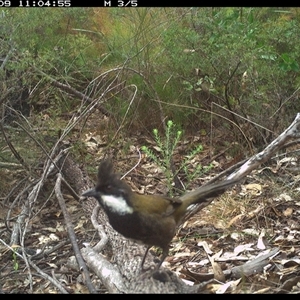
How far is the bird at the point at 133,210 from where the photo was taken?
306 cm

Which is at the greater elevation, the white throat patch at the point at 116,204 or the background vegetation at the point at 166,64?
the background vegetation at the point at 166,64

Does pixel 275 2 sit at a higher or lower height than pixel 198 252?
higher

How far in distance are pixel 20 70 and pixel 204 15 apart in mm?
1989

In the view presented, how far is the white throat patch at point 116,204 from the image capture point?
306cm

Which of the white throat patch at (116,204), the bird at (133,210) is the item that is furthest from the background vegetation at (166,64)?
the white throat patch at (116,204)

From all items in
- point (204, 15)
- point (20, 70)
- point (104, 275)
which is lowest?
point (104, 275)

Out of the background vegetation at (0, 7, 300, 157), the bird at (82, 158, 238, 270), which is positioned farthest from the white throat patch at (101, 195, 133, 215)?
the background vegetation at (0, 7, 300, 157)

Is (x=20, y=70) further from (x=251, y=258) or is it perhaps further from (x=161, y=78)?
(x=251, y=258)

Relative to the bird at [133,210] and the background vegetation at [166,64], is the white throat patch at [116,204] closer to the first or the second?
the bird at [133,210]

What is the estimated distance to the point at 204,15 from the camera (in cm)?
577

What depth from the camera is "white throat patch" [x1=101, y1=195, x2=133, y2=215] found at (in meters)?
3.06

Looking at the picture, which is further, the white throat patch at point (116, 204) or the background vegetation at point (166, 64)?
the background vegetation at point (166, 64)

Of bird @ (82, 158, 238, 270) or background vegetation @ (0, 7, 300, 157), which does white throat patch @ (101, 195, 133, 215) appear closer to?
bird @ (82, 158, 238, 270)
